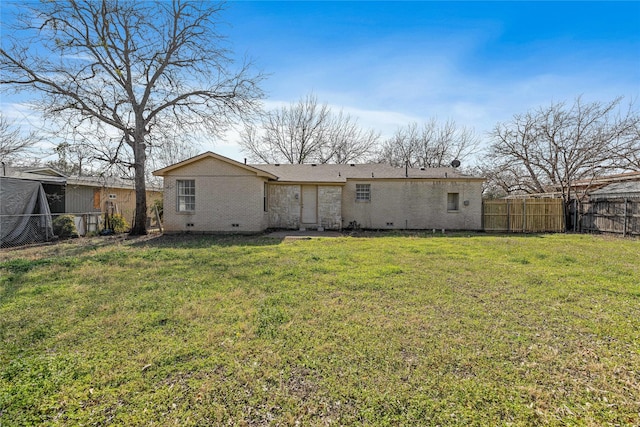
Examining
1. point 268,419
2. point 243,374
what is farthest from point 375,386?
point 243,374

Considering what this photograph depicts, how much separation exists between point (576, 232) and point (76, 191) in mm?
25387

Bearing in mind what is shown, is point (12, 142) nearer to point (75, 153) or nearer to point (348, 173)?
point (75, 153)

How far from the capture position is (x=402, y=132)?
29719 millimetres

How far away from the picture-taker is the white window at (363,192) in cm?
1510

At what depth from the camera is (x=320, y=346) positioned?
321 centimetres

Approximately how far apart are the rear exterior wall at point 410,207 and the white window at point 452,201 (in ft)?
0.52

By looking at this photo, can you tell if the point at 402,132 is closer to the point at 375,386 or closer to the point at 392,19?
the point at 392,19

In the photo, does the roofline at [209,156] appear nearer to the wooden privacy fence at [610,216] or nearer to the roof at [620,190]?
the wooden privacy fence at [610,216]

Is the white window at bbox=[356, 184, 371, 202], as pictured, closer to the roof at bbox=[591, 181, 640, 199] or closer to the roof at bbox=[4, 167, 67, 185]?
the roof at bbox=[591, 181, 640, 199]

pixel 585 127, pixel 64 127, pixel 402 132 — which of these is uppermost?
pixel 402 132

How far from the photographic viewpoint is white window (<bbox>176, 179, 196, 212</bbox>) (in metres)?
13.0

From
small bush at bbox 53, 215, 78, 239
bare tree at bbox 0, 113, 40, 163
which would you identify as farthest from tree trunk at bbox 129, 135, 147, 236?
bare tree at bbox 0, 113, 40, 163

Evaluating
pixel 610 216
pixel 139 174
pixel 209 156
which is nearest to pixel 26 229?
pixel 139 174

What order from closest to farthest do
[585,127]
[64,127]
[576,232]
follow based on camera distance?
[64,127], [576,232], [585,127]
